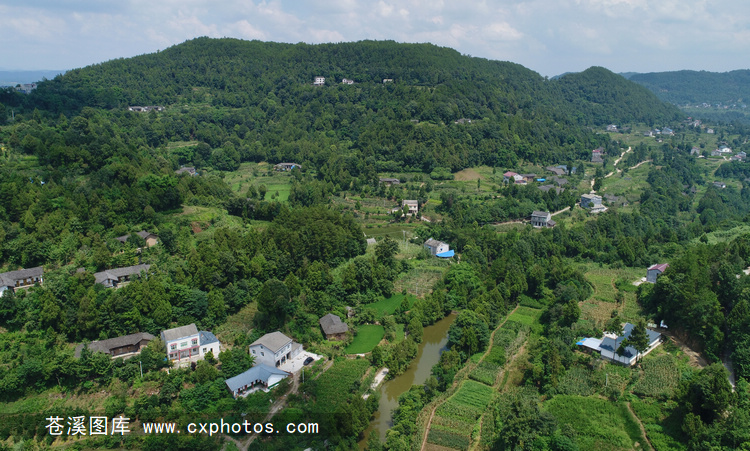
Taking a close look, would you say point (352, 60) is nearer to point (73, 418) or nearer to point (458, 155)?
point (458, 155)

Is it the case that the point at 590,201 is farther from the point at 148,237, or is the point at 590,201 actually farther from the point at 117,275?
the point at 117,275

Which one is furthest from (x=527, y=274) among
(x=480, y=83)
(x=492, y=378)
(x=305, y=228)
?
(x=480, y=83)

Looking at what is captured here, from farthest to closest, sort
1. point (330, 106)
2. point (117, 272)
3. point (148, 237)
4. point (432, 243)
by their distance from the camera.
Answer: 1. point (330, 106)
2. point (432, 243)
3. point (148, 237)
4. point (117, 272)

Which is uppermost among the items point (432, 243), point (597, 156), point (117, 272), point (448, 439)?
point (597, 156)

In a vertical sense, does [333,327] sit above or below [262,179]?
below

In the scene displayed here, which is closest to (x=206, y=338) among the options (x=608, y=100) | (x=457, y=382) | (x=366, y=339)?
(x=366, y=339)

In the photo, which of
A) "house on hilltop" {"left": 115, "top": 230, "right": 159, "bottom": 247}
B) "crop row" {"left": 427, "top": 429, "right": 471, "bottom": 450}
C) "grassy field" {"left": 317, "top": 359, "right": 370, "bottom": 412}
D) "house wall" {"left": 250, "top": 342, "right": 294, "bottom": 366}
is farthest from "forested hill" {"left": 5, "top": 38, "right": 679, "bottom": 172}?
"crop row" {"left": 427, "top": 429, "right": 471, "bottom": 450}

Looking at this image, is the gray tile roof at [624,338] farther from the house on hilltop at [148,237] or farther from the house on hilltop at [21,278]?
the house on hilltop at [21,278]

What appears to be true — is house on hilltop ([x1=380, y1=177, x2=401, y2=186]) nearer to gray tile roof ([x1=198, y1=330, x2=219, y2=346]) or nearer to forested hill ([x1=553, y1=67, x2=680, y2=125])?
gray tile roof ([x1=198, y1=330, x2=219, y2=346])
